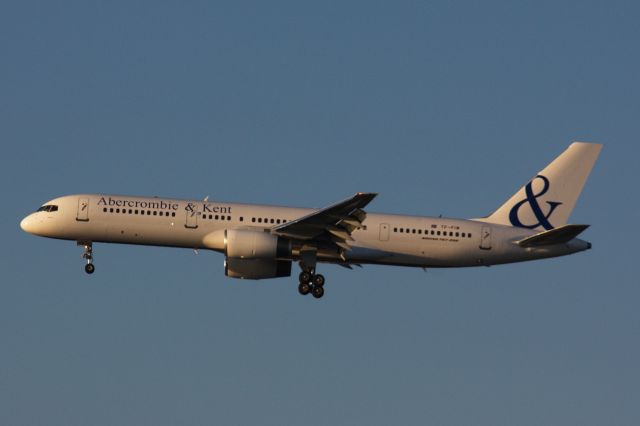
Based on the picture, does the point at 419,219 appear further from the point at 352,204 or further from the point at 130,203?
the point at 130,203

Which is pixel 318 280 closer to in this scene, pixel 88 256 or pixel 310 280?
pixel 310 280

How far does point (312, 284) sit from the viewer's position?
2569 inches

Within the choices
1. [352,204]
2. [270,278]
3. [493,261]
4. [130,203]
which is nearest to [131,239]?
[130,203]

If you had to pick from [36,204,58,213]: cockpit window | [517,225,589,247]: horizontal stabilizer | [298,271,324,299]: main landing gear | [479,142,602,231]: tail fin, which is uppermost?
[479,142,602,231]: tail fin

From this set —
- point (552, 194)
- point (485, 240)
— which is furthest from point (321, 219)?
point (552, 194)

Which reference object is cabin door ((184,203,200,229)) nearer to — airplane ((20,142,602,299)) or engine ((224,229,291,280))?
airplane ((20,142,602,299))

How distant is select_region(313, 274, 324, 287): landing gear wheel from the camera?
214 feet

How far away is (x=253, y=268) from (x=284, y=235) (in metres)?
2.65

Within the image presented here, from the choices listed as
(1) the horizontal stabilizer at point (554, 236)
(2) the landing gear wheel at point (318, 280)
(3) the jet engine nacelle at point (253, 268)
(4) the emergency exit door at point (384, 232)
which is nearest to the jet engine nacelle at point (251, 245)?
(3) the jet engine nacelle at point (253, 268)

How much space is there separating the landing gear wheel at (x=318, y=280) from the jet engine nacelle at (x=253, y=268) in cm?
175

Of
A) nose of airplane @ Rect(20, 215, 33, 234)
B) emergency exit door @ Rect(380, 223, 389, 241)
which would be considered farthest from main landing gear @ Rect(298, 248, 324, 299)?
nose of airplane @ Rect(20, 215, 33, 234)

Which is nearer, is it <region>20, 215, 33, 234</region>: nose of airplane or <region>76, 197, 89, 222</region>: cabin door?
<region>76, 197, 89, 222</region>: cabin door

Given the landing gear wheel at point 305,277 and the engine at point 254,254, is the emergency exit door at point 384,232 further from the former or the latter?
the engine at point 254,254

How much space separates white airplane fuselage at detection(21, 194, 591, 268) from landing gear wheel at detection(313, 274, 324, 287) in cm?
96
